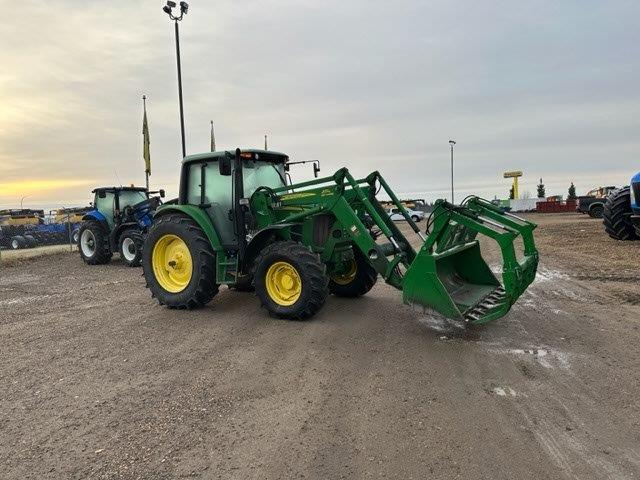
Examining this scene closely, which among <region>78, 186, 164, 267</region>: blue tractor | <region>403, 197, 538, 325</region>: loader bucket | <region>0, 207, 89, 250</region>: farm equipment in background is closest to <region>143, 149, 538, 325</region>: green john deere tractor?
<region>403, 197, 538, 325</region>: loader bucket

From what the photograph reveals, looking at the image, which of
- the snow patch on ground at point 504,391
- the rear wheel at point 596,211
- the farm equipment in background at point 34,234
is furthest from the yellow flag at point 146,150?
the rear wheel at point 596,211

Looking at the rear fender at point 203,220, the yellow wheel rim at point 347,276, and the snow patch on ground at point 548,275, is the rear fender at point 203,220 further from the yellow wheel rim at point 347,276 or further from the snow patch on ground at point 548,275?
the snow patch on ground at point 548,275

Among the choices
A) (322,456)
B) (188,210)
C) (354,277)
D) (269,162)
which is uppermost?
(269,162)

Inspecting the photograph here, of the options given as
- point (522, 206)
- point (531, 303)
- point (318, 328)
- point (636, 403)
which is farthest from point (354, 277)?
point (522, 206)

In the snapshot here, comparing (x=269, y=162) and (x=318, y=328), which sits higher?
(x=269, y=162)

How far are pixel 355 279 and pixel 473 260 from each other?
1947 mm

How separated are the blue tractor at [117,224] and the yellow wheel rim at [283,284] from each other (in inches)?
316

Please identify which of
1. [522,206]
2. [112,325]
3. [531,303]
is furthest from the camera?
[522,206]

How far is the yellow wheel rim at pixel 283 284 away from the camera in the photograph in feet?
21.2

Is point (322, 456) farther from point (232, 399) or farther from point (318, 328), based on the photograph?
point (318, 328)

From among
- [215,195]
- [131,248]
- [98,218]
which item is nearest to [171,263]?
[215,195]

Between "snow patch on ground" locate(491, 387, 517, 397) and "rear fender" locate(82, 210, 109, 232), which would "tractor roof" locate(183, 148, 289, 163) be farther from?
"rear fender" locate(82, 210, 109, 232)

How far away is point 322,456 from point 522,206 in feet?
180

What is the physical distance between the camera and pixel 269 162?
25.8 feet
